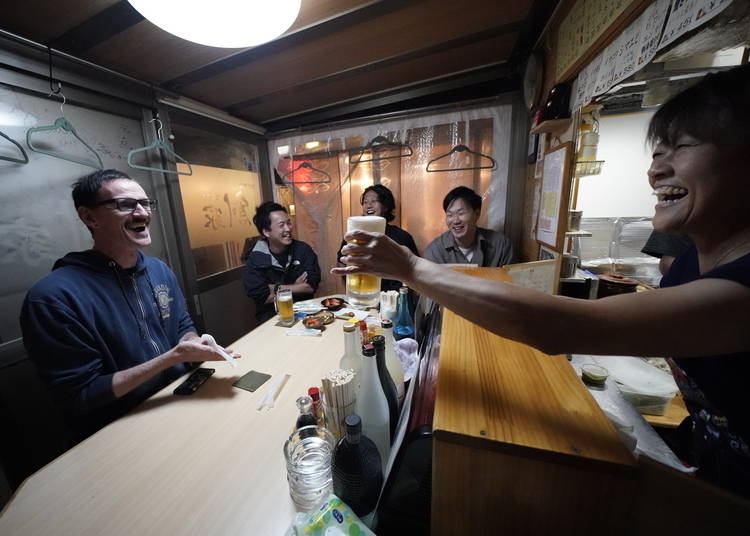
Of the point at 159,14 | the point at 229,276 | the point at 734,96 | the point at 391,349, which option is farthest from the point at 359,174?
the point at 734,96

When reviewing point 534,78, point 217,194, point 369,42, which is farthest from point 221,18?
point 217,194

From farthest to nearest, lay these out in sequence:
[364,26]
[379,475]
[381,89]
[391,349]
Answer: [381,89]
[364,26]
[391,349]
[379,475]

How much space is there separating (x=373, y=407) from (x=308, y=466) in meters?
0.23

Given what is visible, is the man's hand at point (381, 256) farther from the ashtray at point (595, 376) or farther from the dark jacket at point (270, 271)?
the dark jacket at point (270, 271)

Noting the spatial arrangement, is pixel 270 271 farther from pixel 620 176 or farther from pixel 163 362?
pixel 620 176

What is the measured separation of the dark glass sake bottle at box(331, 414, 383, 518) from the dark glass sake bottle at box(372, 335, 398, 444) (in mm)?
178

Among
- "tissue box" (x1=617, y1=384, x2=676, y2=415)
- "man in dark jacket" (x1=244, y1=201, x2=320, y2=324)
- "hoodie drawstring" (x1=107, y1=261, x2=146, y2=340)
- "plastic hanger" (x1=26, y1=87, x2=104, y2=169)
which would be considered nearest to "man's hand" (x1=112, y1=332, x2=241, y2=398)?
"hoodie drawstring" (x1=107, y1=261, x2=146, y2=340)

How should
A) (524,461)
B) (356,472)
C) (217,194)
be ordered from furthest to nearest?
(217,194)
(356,472)
(524,461)

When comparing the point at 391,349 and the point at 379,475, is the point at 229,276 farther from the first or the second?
the point at 379,475

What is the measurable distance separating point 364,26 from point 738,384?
2.34 meters

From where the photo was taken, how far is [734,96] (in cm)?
57

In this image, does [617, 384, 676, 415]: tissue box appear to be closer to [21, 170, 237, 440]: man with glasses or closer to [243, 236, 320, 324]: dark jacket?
[21, 170, 237, 440]: man with glasses

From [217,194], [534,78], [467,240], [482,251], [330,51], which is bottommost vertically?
[482,251]

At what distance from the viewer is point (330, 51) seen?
195 centimetres
